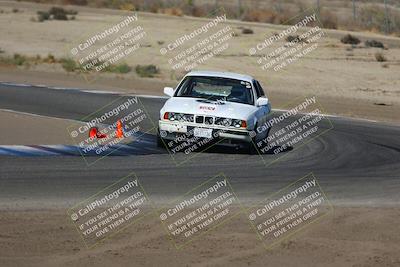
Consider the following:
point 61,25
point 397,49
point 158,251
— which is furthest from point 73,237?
point 61,25

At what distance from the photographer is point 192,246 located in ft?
35.5

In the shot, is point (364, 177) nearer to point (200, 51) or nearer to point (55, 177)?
point (55, 177)

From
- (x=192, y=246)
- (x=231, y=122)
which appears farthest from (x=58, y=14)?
(x=192, y=246)

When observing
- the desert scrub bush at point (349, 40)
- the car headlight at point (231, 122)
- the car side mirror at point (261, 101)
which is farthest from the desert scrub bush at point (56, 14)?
the car headlight at point (231, 122)

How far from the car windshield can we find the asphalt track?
3.23 feet

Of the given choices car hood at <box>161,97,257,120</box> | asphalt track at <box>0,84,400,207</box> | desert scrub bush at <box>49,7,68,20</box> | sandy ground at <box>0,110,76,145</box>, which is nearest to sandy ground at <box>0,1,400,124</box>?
desert scrub bush at <box>49,7,68,20</box>

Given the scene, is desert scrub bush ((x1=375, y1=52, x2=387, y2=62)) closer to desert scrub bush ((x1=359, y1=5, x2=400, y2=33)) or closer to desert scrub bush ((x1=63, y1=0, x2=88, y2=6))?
desert scrub bush ((x1=359, y1=5, x2=400, y2=33))

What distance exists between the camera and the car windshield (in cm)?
1769

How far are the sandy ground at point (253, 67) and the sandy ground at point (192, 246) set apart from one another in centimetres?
1440

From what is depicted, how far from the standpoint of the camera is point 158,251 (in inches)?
414

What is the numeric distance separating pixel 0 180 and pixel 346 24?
41100mm

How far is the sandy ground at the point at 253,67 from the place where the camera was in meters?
29.7

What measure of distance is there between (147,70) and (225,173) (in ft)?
61.9

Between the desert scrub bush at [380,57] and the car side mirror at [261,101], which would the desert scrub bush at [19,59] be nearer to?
the desert scrub bush at [380,57]
